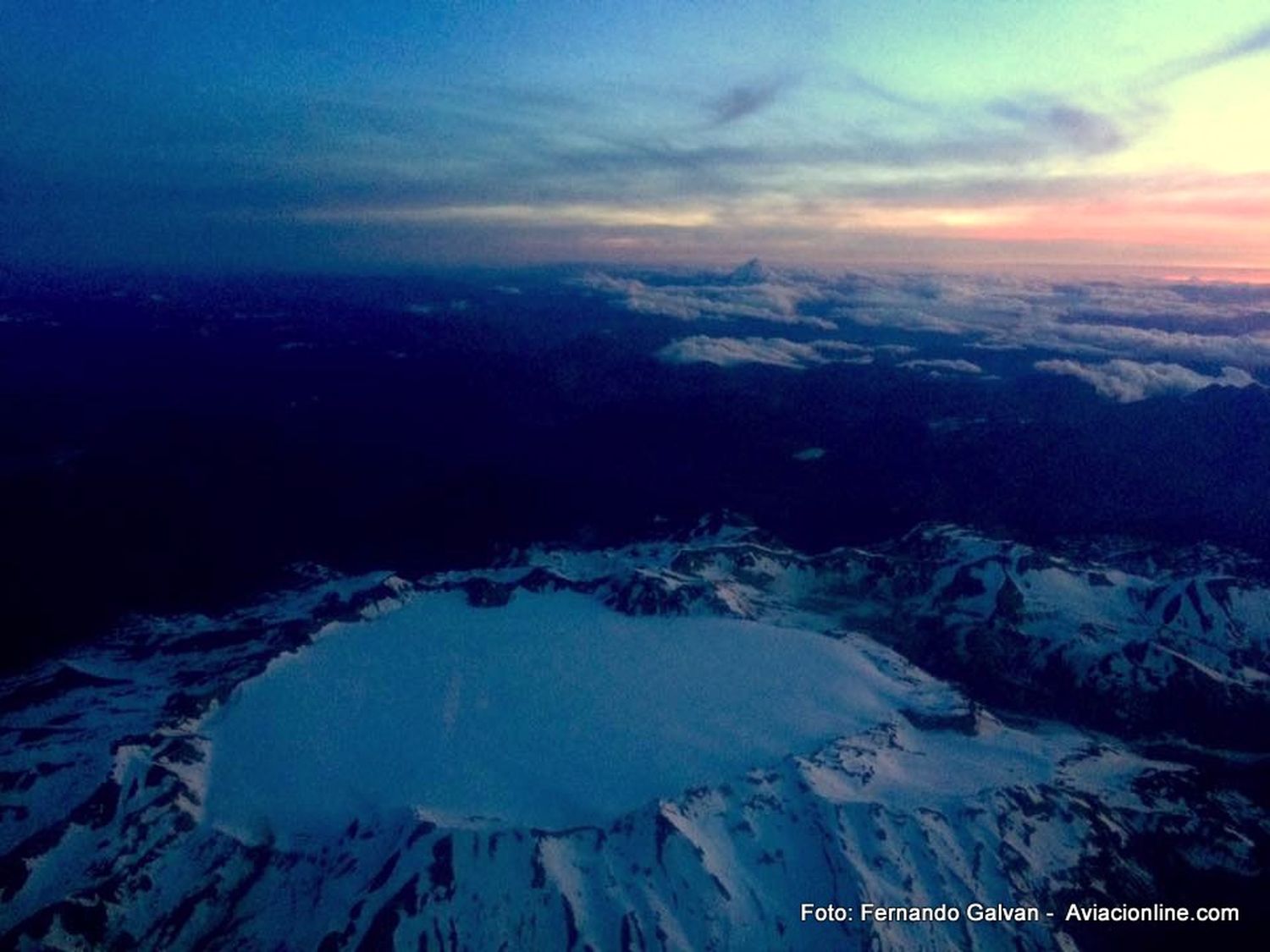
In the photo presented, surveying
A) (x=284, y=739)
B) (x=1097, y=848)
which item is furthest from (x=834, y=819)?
(x=284, y=739)

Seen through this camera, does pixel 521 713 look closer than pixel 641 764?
No

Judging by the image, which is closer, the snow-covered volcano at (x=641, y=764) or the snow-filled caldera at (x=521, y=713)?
the snow-covered volcano at (x=641, y=764)

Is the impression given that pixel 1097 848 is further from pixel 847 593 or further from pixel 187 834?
pixel 187 834

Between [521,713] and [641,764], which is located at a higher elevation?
[641,764]

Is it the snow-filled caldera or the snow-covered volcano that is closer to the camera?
the snow-covered volcano
